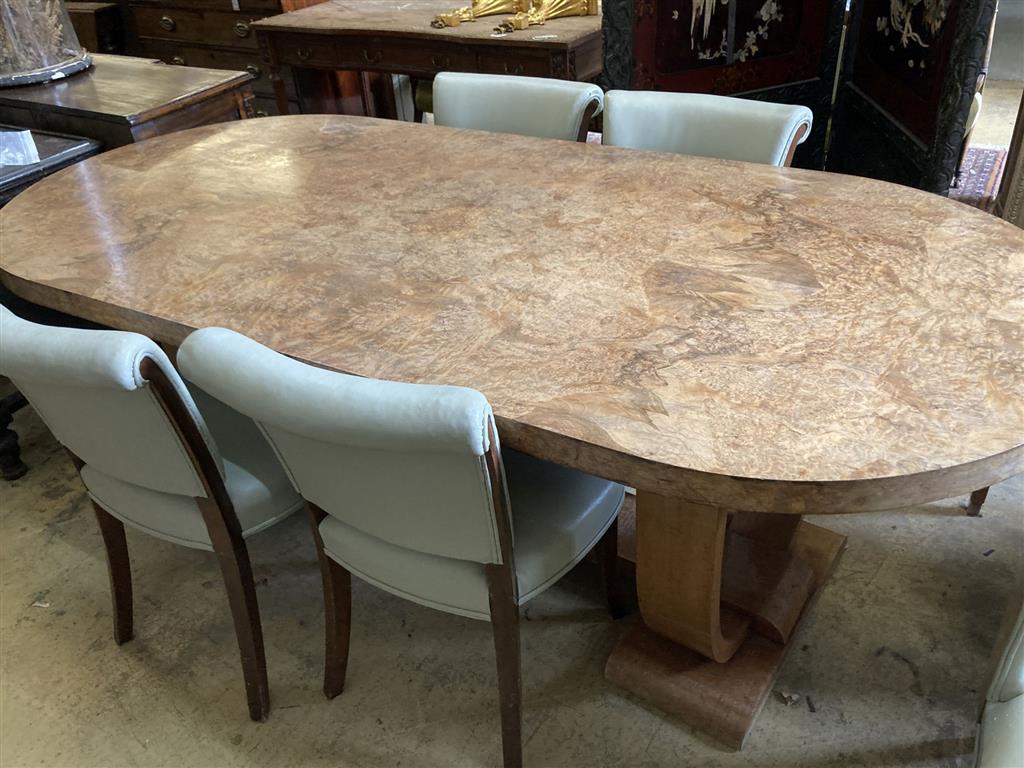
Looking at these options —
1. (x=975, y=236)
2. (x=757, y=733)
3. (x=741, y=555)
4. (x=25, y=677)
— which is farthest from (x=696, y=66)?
(x=25, y=677)

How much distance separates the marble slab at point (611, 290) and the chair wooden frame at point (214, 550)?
163mm

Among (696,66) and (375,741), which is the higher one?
(696,66)

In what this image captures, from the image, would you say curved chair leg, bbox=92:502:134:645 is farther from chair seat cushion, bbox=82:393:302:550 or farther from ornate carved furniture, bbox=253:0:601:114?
ornate carved furniture, bbox=253:0:601:114

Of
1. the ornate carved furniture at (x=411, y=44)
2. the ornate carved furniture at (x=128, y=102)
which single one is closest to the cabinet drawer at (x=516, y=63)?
the ornate carved furniture at (x=411, y=44)

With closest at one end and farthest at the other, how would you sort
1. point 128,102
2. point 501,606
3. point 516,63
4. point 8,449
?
point 501,606 < point 8,449 < point 128,102 < point 516,63

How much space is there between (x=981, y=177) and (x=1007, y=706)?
3.00 meters

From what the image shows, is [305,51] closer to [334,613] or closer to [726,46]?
[726,46]

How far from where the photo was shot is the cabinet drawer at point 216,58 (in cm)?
396

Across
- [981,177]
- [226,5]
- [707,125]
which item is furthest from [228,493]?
[981,177]

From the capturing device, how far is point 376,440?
0.99m

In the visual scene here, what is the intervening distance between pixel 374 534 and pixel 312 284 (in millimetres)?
445

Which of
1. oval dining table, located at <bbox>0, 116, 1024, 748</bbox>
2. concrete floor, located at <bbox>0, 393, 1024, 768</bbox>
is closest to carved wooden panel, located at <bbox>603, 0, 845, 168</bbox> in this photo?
oval dining table, located at <bbox>0, 116, 1024, 748</bbox>

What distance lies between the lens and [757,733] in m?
1.44

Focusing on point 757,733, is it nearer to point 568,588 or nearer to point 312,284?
point 568,588
